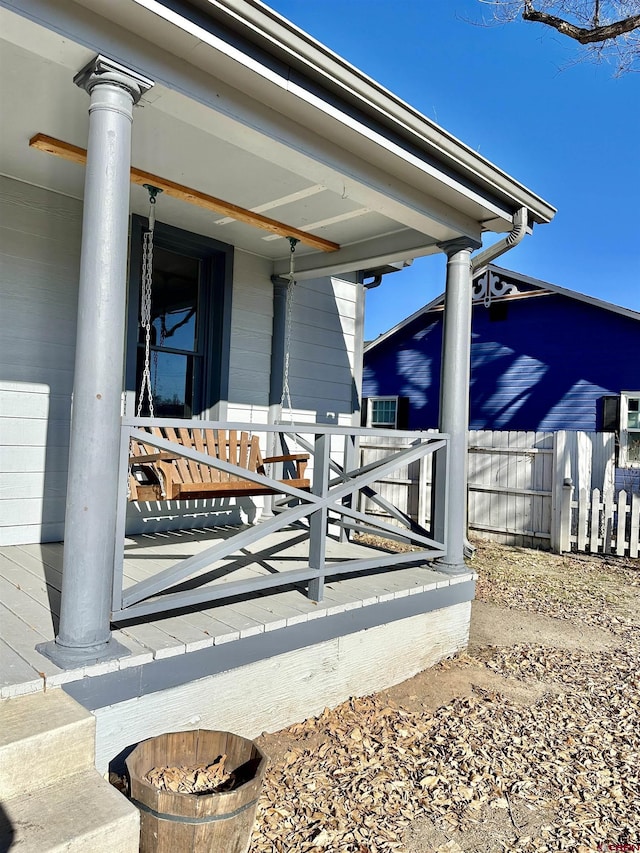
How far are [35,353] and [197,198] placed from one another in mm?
1443

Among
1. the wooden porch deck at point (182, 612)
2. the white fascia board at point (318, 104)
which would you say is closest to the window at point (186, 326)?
the wooden porch deck at point (182, 612)

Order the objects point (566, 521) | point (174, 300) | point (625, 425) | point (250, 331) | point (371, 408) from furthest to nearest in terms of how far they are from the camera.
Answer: point (371, 408) → point (625, 425) → point (566, 521) → point (250, 331) → point (174, 300)

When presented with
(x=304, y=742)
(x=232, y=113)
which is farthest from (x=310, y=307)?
(x=304, y=742)

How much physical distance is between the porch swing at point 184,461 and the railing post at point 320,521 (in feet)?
1.17

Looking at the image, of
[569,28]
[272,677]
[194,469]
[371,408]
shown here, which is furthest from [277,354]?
→ [371,408]

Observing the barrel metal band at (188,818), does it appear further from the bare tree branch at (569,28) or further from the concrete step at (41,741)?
the bare tree branch at (569,28)

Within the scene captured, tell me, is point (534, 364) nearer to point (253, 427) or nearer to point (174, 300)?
point (174, 300)

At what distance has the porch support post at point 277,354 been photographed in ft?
17.8

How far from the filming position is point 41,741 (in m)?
1.90

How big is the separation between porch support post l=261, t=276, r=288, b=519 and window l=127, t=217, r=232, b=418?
53cm

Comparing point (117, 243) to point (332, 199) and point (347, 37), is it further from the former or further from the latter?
point (347, 37)

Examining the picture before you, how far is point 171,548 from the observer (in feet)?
14.0

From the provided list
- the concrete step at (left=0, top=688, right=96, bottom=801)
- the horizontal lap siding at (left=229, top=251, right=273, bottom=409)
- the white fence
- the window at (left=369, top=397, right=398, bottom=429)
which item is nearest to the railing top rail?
the concrete step at (left=0, top=688, right=96, bottom=801)

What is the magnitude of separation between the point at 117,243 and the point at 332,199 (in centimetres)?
210
